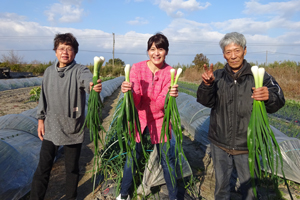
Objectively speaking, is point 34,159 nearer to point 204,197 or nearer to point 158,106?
point 158,106

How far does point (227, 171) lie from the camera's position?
61.8 inches

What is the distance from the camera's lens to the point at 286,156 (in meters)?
2.21

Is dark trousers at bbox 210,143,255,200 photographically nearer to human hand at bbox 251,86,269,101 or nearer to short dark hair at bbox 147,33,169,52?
human hand at bbox 251,86,269,101

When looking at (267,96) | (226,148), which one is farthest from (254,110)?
(226,148)

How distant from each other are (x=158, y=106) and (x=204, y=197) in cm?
115

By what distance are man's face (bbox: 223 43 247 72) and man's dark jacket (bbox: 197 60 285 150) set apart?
4 centimetres

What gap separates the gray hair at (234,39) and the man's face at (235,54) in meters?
0.02

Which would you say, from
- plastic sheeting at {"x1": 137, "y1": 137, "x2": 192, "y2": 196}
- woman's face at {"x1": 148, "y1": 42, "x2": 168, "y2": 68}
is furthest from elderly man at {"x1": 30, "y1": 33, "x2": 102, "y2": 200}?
plastic sheeting at {"x1": 137, "y1": 137, "x2": 192, "y2": 196}

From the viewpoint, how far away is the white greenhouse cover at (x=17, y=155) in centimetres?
172

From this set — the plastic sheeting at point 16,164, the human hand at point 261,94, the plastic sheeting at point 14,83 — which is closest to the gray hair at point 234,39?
the human hand at point 261,94

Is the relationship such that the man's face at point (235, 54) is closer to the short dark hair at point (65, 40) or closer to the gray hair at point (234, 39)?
the gray hair at point (234, 39)

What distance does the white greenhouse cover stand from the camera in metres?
1.72

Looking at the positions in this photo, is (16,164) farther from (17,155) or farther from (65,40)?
Result: (65,40)

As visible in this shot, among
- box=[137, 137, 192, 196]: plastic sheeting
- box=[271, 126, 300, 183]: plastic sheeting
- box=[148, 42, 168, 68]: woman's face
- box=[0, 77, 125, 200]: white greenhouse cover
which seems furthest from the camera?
box=[271, 126, 300, 183]: plastic sheeting
